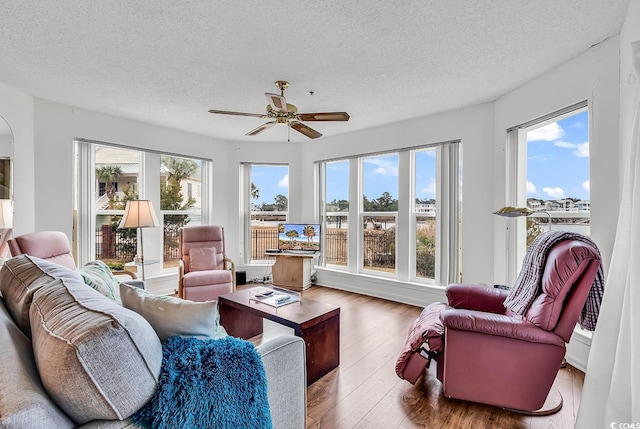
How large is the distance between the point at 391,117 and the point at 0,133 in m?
4.17

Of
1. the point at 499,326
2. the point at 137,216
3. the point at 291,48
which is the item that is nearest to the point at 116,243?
the point at 137,216

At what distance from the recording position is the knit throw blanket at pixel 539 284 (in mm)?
1806

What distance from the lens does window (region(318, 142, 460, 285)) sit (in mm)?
3783

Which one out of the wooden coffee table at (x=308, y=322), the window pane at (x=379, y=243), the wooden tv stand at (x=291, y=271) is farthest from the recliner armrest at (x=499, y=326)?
the wooden tv stand at (x=291, y=271)

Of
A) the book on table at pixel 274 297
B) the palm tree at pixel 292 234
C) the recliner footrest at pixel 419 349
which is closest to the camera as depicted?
the recliner footrest at pixel 419 349

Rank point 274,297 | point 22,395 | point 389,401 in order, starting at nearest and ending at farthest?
point 22,395, point 389,401, point 274,297

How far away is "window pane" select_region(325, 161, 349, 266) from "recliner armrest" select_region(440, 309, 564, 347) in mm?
3029

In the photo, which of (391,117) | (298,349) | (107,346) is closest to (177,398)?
(107,346)

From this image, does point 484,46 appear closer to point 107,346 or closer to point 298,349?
point 298,349

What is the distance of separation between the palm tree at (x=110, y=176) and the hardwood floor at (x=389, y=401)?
3620 millimetres

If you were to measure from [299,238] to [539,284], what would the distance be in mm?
3382

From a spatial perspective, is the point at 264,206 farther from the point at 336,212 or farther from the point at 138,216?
the point at 138,216

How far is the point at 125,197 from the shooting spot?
13.6 ft

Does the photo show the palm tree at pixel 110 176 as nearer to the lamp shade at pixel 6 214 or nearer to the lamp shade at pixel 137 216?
the lamp shade at pixel 137 216
